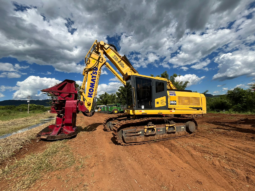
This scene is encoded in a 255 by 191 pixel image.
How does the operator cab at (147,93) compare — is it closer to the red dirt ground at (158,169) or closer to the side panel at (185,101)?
the side panel at (185,101)

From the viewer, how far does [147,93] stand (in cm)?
662

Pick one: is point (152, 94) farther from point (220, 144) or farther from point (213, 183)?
point (213, 183)

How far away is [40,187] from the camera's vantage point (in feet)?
9.18

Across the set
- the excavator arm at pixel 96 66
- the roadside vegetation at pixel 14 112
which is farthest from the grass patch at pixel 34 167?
the roadside vegetation at pixel 14 112

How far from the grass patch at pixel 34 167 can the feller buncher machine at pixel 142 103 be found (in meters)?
2.29

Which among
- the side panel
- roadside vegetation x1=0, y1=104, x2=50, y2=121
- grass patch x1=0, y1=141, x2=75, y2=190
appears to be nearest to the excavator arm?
the side panel

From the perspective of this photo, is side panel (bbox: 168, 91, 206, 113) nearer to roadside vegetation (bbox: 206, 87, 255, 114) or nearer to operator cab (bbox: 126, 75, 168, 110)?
operator cab (bbox: 126, 75, 168, 110)

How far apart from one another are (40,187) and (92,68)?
6091mm

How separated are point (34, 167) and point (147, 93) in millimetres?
5345

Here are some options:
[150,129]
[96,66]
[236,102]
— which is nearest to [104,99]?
[236,102]

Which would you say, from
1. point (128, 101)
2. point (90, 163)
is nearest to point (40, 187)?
point (90, 163)

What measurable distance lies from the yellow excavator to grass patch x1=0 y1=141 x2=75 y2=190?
227 cm

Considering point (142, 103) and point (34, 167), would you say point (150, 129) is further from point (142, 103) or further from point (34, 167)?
point (34, 167)

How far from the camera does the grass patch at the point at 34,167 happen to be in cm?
301
